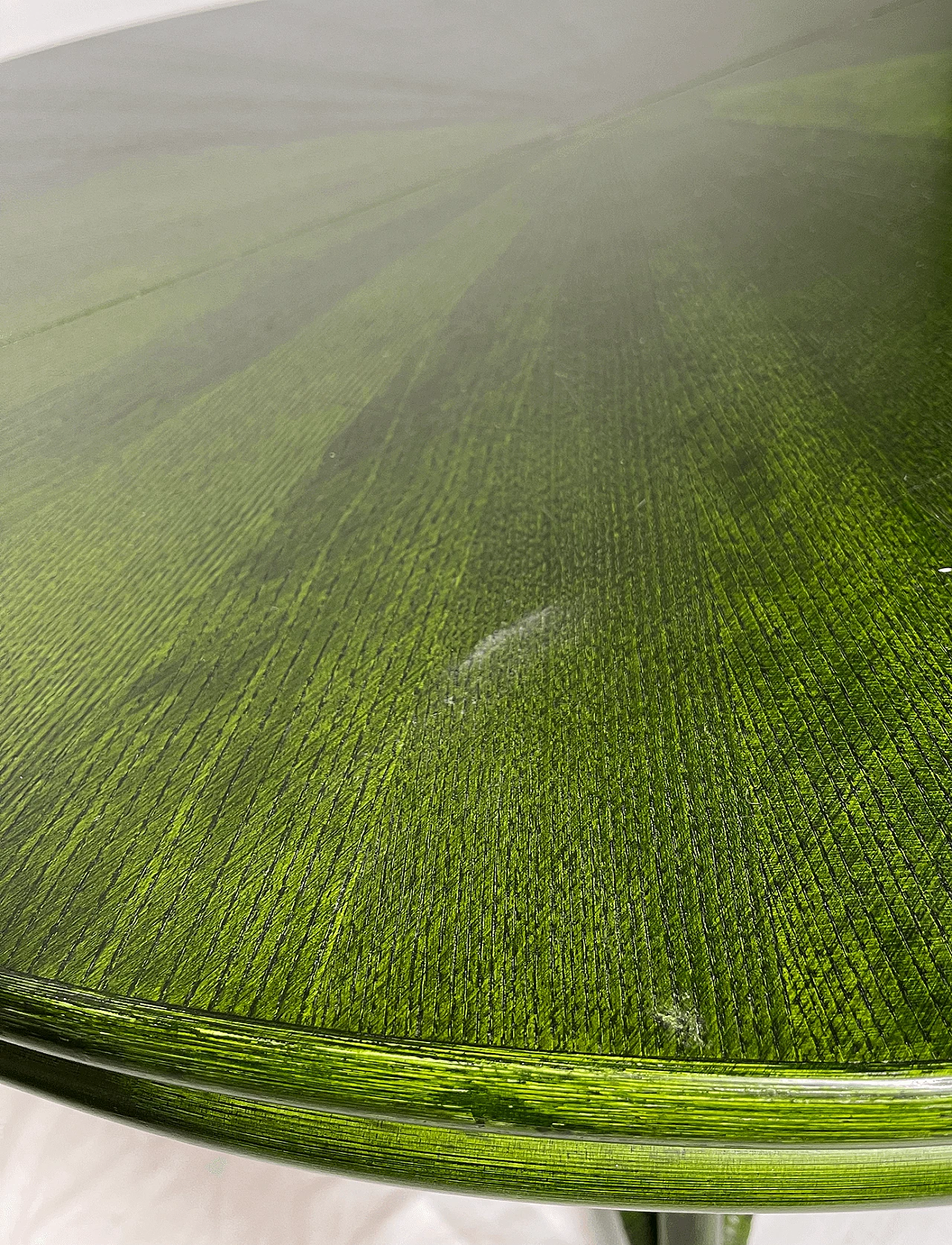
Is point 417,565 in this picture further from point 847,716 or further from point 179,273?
point 179,273

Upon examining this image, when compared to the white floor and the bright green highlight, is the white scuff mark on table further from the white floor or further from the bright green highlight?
the bright green highlight

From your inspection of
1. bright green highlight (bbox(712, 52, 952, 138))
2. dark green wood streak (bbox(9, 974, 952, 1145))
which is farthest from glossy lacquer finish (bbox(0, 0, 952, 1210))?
bright green highlight (bbox(712, 52, 952, 138))

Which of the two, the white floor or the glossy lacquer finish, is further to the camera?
the white floor

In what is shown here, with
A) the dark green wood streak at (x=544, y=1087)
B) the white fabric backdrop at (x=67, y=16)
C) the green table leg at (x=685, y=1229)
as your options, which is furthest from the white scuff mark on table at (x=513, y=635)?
the white fabric backdrop at (x=67, y=16)

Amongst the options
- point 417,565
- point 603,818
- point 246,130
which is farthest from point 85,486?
point 246,130

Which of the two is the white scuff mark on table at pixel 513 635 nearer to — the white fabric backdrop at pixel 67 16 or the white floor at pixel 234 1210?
the white floor at pixel 234 1210
